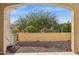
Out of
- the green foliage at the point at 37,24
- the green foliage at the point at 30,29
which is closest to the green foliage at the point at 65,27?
the green foliage at the point at 37,24

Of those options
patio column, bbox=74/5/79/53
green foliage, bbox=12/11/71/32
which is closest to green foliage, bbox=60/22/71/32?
green foliage, bbox=12/11/71/32

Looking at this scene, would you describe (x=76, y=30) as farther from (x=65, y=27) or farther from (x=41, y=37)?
(x=41, y=37)

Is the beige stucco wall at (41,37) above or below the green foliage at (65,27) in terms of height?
below

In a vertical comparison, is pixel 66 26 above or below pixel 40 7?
below

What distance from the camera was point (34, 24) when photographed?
942 cm

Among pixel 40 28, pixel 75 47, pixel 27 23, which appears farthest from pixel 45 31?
pixel 75 47

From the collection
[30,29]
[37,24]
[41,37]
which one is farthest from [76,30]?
[30,29]

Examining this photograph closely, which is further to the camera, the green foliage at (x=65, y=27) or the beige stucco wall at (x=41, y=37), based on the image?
the green foliage at (x=65, y=27)

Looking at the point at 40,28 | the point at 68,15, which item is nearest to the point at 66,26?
the point at 68,15

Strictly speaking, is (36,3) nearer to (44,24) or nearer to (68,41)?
(44,24)

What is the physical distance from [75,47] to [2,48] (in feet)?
10.9

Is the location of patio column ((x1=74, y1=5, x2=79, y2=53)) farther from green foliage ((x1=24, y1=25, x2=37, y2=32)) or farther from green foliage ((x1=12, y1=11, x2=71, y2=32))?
green foliage ((x1=24, y1=25, x2=37, y2=32))

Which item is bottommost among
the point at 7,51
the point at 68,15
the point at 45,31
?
the point at 7,51

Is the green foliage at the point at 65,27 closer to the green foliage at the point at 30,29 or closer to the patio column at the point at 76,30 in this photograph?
the patio column at the point at 76,30
